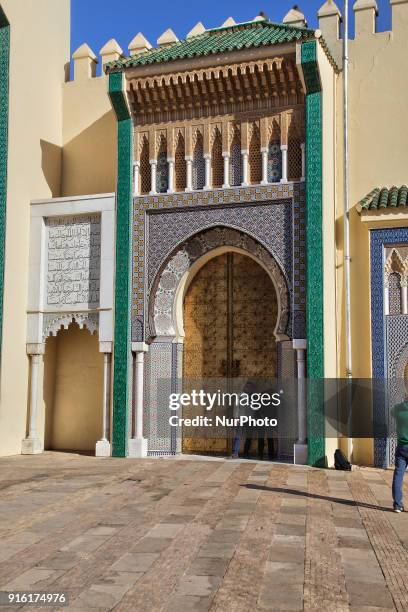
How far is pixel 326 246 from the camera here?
8.91 meters

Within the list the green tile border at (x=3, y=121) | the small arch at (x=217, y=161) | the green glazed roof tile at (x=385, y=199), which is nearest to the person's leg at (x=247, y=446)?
the green glazed roof tile at (x=385, y=199)

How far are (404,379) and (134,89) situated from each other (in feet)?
16.7

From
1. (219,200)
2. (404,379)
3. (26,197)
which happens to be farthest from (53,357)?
(404,379)

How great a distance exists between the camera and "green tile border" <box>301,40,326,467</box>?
861 centimetres

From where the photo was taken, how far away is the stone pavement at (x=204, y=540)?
11.7 feet

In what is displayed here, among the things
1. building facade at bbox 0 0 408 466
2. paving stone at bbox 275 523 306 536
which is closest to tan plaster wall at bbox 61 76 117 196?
building facade at bbox 0 0 408 466

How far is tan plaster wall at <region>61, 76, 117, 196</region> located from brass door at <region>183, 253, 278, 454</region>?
2.17 metres

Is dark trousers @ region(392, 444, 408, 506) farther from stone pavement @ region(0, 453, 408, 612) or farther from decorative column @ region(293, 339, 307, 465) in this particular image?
decorative column @ region(293, 339, 307, 465)

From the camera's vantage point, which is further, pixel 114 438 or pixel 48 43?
pixel 48 43

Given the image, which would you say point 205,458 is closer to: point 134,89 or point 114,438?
point 114,438

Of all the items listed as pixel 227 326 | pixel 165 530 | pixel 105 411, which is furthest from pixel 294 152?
pixel 165 530

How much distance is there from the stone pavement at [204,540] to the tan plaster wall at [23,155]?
214cm

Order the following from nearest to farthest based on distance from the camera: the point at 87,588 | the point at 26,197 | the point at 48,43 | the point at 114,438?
1. the point at 87,588
2. the point at 114,438
3. the point at 26,197
4. the point at 48,43

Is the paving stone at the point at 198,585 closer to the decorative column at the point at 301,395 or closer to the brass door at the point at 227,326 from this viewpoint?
the decorative column at the point at 301,395
